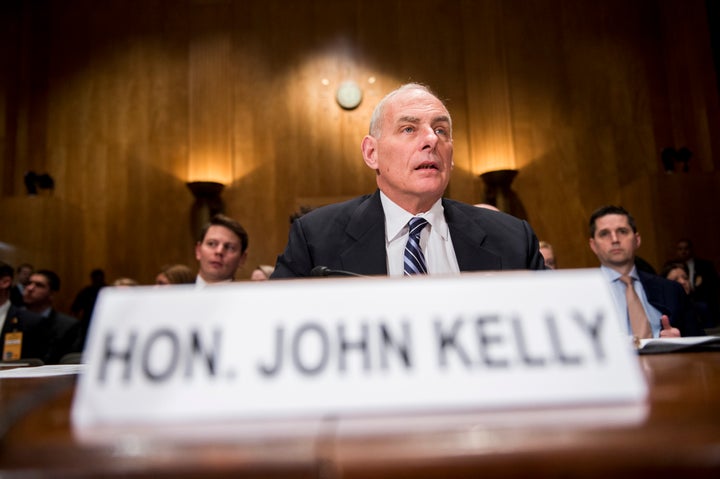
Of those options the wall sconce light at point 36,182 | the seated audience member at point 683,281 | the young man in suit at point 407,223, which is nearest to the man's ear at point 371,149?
the young man in suit at point 407,223

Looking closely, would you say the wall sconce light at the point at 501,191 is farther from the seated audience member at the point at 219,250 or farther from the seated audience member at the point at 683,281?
the seated audience member at the point at 219,250

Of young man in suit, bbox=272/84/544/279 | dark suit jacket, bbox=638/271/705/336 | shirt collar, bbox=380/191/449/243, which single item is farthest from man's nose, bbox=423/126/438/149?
dark suit jacket, bbox=638/271/705/336

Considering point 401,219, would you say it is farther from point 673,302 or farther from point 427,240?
point 673,302

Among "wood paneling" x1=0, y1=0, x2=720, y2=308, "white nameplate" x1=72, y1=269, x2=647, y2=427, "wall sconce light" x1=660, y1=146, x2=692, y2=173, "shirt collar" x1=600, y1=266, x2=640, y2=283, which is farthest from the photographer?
"wood paneling" x1=0, y1=0, x2=720, y2=308

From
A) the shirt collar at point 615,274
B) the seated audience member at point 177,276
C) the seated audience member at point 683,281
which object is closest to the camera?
the shirt collar at point 615,274

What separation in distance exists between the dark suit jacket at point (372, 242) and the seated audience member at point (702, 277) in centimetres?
417

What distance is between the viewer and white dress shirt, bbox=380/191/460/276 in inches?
61.0

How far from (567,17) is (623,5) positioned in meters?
0.69

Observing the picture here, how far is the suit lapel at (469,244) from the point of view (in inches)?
60.3

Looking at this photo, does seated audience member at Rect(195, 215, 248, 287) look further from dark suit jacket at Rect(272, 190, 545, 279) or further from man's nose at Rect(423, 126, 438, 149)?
man's nose at Rect(423, 126, 438, 149)

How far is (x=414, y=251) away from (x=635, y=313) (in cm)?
172

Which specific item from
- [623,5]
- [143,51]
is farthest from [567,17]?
[143,51]

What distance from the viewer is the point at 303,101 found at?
636cm

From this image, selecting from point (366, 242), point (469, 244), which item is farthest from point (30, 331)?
point (469, 244)
